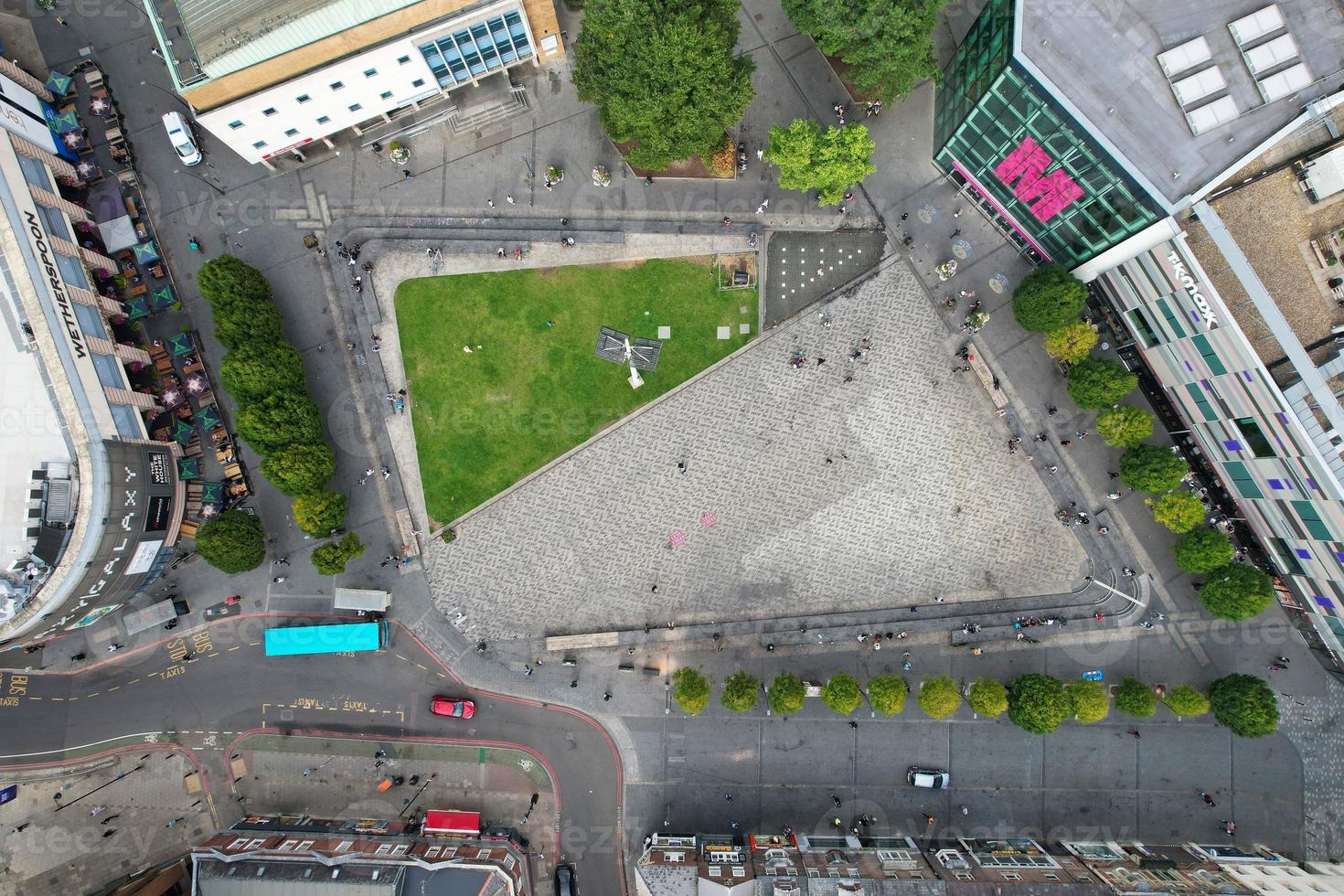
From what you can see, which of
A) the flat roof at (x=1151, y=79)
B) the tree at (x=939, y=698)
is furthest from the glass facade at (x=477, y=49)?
the tree at (x=939, y=698)

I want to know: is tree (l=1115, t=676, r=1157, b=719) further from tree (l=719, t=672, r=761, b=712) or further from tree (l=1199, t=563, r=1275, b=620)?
tree (l=719, t=672, r=761, b=712)

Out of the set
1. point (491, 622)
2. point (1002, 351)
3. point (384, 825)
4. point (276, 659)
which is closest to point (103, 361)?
point (276, 659)

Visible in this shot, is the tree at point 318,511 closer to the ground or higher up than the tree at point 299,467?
closer to the ground

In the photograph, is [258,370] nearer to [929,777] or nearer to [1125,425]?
[929,777]

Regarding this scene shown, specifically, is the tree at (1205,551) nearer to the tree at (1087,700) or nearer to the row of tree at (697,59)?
the tree at (1087,700)

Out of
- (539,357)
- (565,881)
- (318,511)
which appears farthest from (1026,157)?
(565,881)
